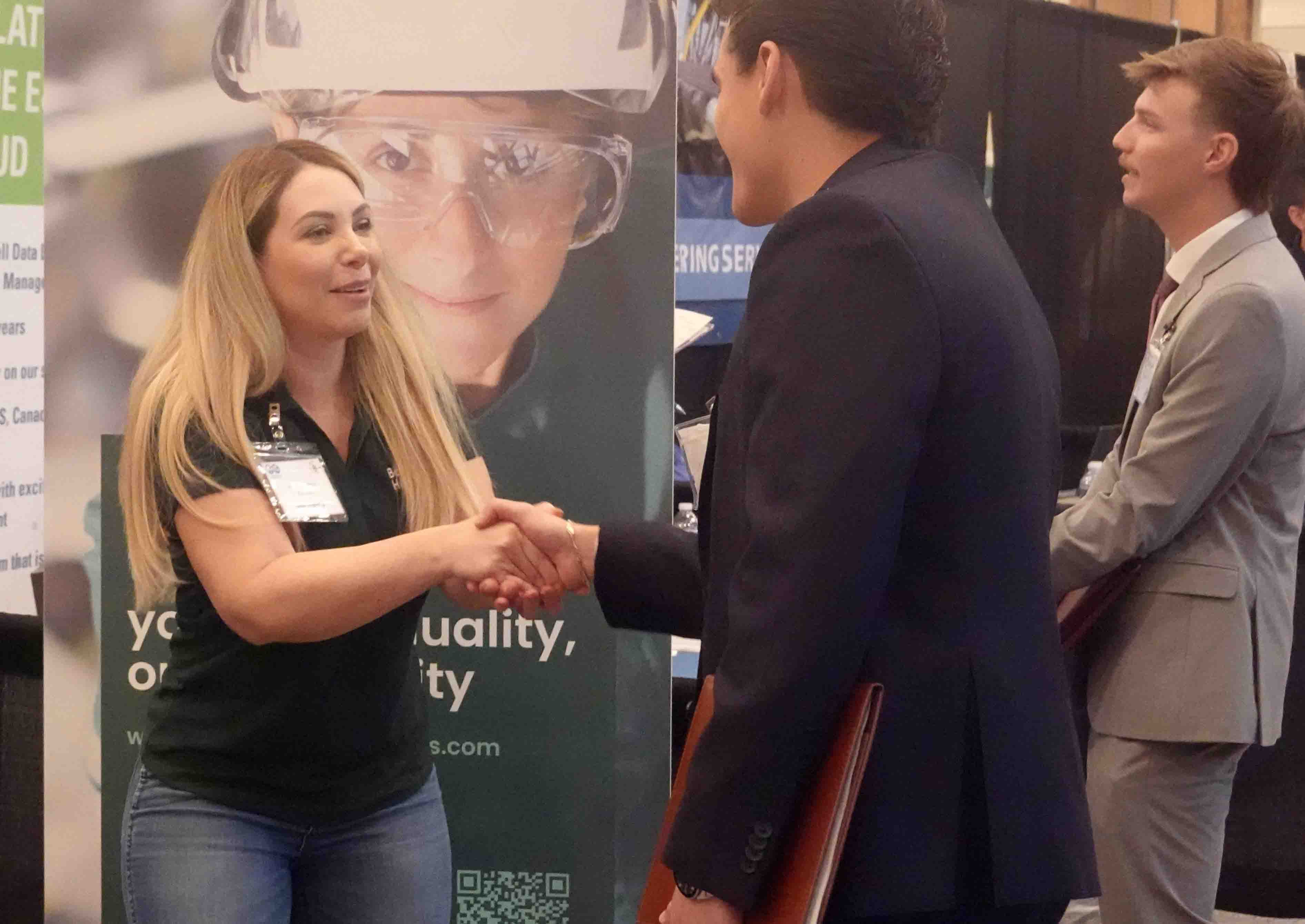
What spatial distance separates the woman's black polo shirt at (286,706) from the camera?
182 centimetres

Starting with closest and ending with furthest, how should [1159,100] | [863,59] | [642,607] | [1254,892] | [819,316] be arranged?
[819,316] → [863,59] → [642,607] → [1159,100] → [1254,892]

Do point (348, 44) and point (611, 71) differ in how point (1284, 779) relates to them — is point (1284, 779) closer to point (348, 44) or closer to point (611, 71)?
point (611, 71)

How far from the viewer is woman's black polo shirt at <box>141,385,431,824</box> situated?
182 cm

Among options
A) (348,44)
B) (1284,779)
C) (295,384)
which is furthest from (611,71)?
(1284,779)

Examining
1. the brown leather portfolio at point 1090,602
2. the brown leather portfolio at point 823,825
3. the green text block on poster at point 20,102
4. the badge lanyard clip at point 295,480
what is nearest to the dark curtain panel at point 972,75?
the brown leather portfolio at point 1090,602

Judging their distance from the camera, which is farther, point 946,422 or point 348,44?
point 348,44

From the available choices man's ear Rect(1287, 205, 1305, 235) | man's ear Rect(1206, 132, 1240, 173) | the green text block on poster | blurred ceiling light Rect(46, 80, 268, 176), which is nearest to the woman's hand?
blurred ceiling light Rect(46, 80, 268, 176)

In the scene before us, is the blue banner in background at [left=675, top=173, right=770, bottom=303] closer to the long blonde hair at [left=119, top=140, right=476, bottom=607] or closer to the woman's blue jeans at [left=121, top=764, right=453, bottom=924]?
the long blonde hair at [left=119, top=140, right=476, bottom=607]

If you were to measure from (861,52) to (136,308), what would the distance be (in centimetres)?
146

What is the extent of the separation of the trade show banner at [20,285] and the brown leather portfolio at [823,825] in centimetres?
289

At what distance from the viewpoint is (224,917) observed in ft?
5.88

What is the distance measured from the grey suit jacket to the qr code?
958 millimetres

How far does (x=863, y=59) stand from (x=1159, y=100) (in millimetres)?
1469

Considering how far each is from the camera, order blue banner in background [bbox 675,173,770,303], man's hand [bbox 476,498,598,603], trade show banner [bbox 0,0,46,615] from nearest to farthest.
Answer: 1. man's hand [bbox 476,498,598,603]
2. blue banner in background [bbox 675,173,770,303]
3. trade show banner [bbox 0,0,46,615]
